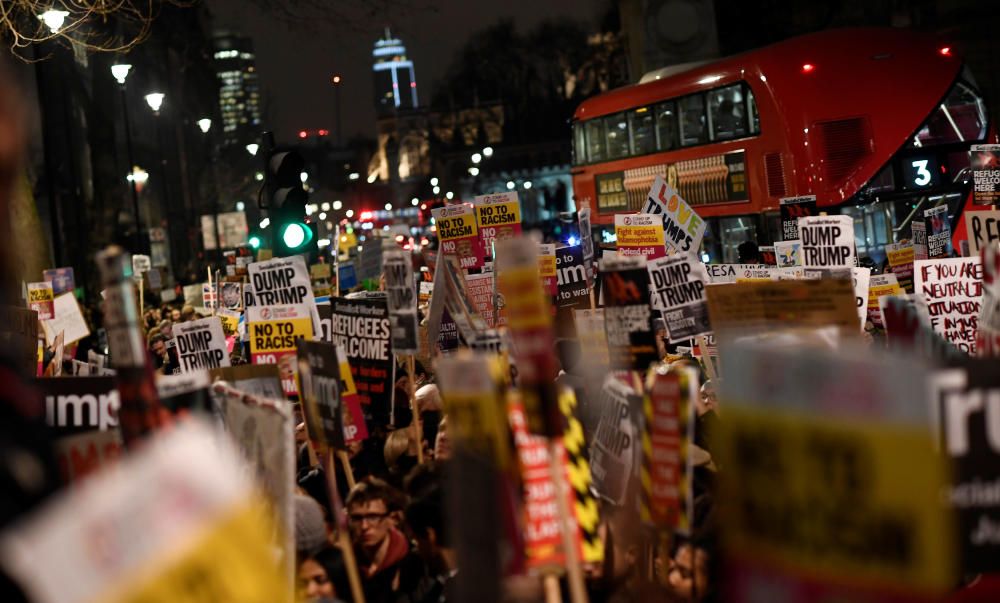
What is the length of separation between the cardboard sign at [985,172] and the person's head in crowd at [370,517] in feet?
28.2

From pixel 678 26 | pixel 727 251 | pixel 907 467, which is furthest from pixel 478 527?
pixel 678 26

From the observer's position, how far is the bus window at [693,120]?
20.7 metres

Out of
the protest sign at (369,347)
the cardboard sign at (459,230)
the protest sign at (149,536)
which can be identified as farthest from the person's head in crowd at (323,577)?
the cardboard sign at (459,230)

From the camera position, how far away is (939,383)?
12.7ft

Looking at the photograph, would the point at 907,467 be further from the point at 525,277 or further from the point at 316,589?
the point at 316,589

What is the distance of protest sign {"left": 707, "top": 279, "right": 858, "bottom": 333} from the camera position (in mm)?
5727

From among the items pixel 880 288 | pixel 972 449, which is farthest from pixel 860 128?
pixel 972 449

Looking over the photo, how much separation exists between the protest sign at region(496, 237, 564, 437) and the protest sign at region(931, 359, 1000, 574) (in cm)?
118

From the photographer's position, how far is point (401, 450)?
7961 mm

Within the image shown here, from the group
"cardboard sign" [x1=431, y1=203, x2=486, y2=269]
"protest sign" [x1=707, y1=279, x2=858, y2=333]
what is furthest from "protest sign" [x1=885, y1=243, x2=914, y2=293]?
"protest sign" [x1=707, y1=279, x2=858, y2=333]

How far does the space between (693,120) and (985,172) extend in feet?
28.5

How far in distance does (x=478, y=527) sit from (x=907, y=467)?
1.44 m

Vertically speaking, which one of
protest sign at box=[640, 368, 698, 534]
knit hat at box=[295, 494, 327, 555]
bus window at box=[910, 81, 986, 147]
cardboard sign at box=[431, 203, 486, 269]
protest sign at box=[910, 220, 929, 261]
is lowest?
knit hat at box=[295, 494, 327, 555]

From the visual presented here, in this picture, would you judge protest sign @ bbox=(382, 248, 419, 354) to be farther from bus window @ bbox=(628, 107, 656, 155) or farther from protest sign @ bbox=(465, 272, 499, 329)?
bus window @ bbox=(628, 107, 656, 155)
